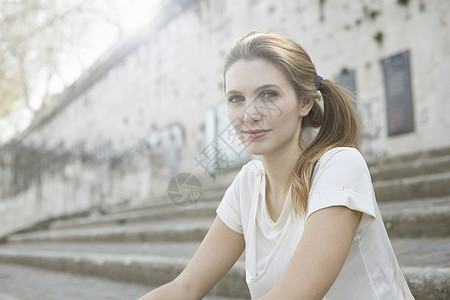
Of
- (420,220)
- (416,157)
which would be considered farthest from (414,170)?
(420,220)

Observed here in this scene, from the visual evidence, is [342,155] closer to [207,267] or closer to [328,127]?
[328,127]

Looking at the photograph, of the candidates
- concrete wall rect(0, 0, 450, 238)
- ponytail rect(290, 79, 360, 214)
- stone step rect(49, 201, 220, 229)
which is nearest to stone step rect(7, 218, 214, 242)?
stone step rect(49, 201, 220, 229)

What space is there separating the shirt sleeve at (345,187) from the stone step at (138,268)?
158 centimetres

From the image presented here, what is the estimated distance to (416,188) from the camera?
354 cm

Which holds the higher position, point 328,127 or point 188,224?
point 328,127

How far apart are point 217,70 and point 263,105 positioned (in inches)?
392

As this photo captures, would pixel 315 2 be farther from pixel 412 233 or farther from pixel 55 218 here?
pixel 55 218

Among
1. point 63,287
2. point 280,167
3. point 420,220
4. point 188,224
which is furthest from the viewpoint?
point 188,224

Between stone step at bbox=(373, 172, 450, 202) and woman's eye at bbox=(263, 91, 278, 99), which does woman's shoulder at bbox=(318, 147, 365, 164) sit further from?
stone step at bbox=(373, 172, 450, 202)

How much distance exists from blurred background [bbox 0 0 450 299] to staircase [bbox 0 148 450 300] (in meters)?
0.01

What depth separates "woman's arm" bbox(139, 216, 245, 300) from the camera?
169 centimetres

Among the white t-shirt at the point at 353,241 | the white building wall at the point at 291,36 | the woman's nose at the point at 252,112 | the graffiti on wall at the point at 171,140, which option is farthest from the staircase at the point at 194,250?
the graffiti on wall at the point at 171,140

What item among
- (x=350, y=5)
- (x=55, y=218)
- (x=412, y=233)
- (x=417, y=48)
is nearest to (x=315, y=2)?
(x=350, y=5)

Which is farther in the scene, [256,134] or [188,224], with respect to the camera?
[188,224]
